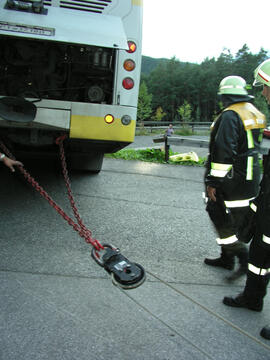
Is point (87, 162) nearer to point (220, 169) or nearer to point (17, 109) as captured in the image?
point (17, 109)

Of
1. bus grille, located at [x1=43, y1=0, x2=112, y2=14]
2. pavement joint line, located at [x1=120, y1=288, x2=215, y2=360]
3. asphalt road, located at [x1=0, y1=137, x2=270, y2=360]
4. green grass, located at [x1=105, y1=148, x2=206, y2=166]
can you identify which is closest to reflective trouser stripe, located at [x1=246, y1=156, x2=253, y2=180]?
asphalt road, located at [x1=0, y1=137, x2=270, y2=360]

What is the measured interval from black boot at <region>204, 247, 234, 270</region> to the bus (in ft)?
6.91

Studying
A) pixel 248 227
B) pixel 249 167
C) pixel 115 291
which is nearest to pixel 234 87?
pixel 249 167

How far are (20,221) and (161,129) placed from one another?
39.8 m

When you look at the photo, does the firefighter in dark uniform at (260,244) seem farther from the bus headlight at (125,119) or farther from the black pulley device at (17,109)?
the black pulley device at (17,109)

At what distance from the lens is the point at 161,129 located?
44.5 m

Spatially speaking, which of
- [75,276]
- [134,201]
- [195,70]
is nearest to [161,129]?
[134,201]

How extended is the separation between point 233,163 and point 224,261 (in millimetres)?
1011

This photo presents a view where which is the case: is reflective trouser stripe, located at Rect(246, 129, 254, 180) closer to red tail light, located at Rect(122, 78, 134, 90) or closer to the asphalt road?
the asphalt road

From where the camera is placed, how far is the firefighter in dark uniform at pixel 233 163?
3.87 m

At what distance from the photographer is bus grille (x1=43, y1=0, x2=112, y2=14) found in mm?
5359

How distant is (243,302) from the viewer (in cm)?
338

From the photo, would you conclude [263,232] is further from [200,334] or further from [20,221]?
[20,221]

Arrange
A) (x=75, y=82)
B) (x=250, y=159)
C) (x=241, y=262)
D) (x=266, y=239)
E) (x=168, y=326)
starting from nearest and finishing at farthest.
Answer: (x=168, y=326), (x=266, y=239), (x=250, y=159), (x=241, y=262), (x=75, y=82)
